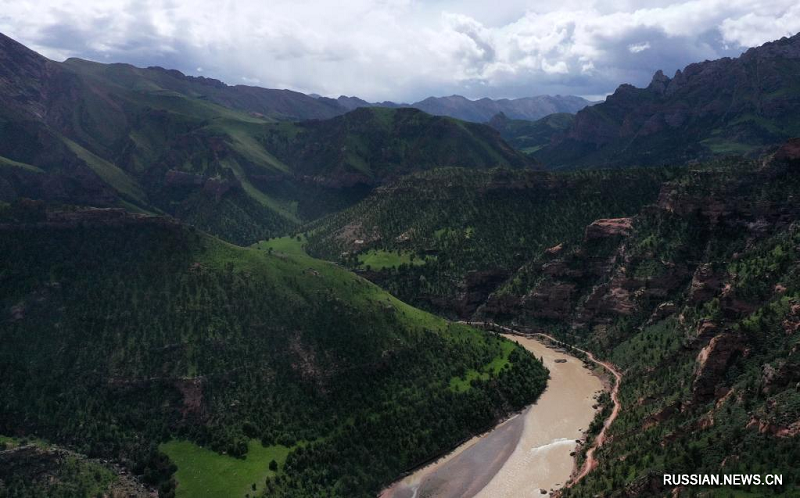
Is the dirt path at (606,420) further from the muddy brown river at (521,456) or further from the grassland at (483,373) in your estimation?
the grassland at (483,373)

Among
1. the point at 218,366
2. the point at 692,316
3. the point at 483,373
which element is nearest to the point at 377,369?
the point at 483,373

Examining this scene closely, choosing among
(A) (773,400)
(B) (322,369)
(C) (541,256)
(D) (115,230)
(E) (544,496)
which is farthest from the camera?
(C) (541,256)

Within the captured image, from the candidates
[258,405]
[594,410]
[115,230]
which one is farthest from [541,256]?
[115,230]

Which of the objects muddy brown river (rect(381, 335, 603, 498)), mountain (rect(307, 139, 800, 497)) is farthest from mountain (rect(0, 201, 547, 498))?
mountain (rect(307, 139, 800, 497))

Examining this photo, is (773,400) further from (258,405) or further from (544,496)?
(258,405)

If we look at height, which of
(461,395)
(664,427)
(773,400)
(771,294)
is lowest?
(461,395)

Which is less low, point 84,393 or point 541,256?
point 541,256

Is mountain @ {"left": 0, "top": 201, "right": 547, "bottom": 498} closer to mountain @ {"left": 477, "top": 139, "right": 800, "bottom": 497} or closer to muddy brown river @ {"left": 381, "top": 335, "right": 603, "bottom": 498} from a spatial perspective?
muddy brown river @ {"left": 381, "top": 335, "right": 603, "bottom": 498}
